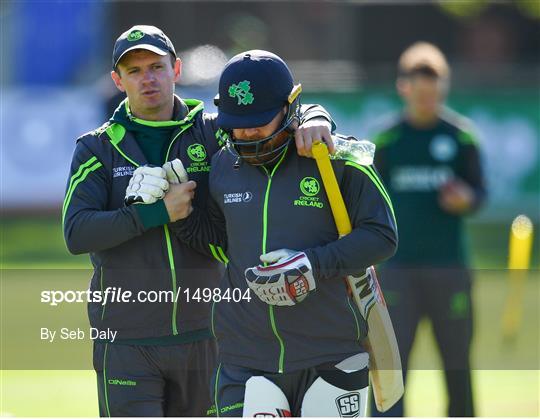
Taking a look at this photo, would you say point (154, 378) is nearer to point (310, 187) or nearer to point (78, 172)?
point (78, 172)

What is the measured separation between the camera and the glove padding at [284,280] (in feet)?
17.2

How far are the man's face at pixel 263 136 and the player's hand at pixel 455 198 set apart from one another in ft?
10.5

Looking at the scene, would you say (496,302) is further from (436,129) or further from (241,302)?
(241,302)

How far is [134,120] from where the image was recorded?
616cm

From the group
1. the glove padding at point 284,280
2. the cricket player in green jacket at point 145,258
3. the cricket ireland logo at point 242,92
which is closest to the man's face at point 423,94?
the cricket player in green jacket at point 145,258

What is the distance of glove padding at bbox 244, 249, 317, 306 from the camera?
5246 mm

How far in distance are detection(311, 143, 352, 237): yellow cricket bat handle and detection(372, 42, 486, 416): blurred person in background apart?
2.87 meters

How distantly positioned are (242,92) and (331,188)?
583 millimetres

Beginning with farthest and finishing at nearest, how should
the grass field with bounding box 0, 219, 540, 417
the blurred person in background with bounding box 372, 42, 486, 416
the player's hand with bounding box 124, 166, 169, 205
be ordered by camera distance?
1. the blurred person in background with bounding box 372, 42, 486, 416
2. the grass field with bounding box 0, 219, 540, 417
3. the player's hand with bounding box 124, 166, 169, 205

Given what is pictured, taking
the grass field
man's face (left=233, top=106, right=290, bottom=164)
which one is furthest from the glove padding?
the grass field

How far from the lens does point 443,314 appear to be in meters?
8.36

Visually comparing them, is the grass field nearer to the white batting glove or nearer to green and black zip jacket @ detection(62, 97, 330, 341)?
green and black zip jacket @ detection(62, 97, 330, 341)

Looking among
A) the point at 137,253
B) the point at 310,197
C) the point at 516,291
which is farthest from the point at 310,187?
the point at 516,291

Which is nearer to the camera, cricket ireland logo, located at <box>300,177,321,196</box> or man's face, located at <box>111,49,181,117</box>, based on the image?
cricket ireland logo, located at <box>300,177,321,196</box>
